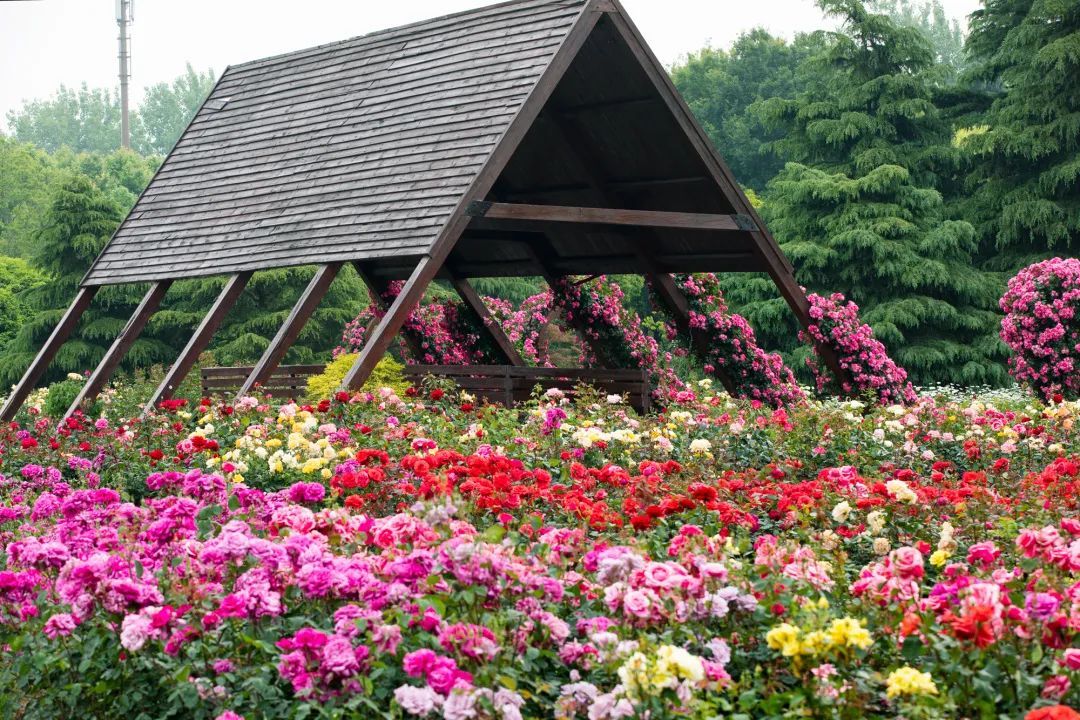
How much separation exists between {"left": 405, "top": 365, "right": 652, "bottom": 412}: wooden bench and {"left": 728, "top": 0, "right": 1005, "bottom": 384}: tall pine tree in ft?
43.1

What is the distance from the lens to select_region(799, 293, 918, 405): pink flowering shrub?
42.7ft

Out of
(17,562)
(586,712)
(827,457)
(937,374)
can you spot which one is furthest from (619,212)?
(937,374)

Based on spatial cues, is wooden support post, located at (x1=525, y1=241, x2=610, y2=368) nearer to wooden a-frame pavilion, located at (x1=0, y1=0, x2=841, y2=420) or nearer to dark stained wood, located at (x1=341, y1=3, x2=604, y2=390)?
wooden a-frame pavilion, located at (x1=0, y1=0, x2=841, y2=420)

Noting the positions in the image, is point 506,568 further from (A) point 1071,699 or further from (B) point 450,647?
(A) point 1071,699

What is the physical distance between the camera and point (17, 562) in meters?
4.44

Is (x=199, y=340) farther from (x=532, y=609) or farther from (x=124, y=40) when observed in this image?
(x=124, y=40)

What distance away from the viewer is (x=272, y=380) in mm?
15242

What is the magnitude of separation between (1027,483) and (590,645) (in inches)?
126

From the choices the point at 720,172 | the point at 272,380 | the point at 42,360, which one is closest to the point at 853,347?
the point at 720,172

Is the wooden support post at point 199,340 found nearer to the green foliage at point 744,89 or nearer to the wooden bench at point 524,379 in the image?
the wooden bench at point 524,379

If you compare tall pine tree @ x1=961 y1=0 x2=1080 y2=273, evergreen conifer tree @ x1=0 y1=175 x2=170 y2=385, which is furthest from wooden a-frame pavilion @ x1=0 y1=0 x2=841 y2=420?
tall pine tree @ x1=961 y1=0 x2=1080 y2=273

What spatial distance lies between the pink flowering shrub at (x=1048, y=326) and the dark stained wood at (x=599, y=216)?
389cm

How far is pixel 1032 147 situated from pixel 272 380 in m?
17.2

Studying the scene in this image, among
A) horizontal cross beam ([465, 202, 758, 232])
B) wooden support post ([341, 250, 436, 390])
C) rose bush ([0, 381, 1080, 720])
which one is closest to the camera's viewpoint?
rose bush ([0, 381, 1080, 720])
